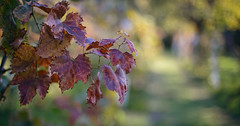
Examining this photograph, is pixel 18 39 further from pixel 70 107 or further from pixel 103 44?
pixel 70 107

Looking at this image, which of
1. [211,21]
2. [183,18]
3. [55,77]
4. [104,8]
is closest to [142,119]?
[104,8]

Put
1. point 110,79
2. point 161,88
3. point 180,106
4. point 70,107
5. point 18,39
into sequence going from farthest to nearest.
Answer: point 161,88 → point 180,106 → point 70,107 → point 18,39 → point 110,79

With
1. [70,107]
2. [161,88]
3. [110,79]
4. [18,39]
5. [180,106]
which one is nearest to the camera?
[110,79]

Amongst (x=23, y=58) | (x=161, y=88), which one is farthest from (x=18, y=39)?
(x=161, y=88)

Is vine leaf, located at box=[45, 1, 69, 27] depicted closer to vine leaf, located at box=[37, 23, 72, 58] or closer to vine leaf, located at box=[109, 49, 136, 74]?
vine leaf, located at box=[37, 23, 72, 58]

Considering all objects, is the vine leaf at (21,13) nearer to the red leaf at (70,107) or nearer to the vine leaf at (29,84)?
the vine leaf at (29,84)

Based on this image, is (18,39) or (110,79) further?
(18,39)

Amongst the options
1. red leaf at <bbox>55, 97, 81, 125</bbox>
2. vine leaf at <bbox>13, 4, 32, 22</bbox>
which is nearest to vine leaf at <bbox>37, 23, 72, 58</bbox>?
vine leaf at <bbox>13, 4, 32, 22</bbox>
